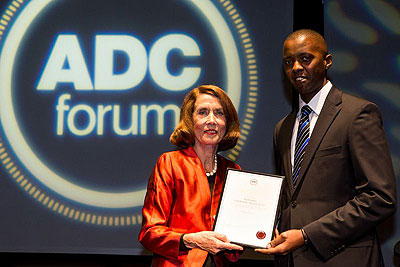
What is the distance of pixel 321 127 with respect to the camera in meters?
2.20

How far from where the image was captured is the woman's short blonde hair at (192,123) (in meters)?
2.52

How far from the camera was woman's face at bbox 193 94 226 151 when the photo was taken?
8.11ft

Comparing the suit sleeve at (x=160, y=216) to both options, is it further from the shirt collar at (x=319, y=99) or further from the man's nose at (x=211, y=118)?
the shirt collar at (x=319, y=99)

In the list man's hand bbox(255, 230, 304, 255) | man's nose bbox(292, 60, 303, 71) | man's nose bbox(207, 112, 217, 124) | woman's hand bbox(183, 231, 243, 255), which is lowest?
woman's hand bbox(183, 231, 243, 255)

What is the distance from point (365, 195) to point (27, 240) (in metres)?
2.42

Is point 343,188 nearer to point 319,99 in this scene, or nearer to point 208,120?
point 319,99

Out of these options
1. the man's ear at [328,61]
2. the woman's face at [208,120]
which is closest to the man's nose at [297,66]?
the man's ear at [328,61]

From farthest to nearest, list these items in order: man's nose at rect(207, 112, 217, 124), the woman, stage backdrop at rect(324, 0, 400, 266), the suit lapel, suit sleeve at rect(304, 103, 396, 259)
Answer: stage backdrop at rect(324, 0, 400, 266) < man's nose at rect(207, 112, 217, 124) < the woman < the suit lapel < suit sleeve at rect(304, 103, 396, 259)

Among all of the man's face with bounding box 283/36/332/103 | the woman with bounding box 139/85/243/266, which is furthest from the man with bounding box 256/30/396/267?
the woman with bounding box 139/85/243/266

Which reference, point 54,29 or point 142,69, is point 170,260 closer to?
point 142,69

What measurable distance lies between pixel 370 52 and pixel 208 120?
63.5 inches

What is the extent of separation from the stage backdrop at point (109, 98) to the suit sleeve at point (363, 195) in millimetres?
1372

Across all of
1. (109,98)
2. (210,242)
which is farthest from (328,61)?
(109,98)

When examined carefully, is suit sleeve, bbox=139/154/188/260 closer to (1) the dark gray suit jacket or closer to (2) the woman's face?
(2) the woman's face
